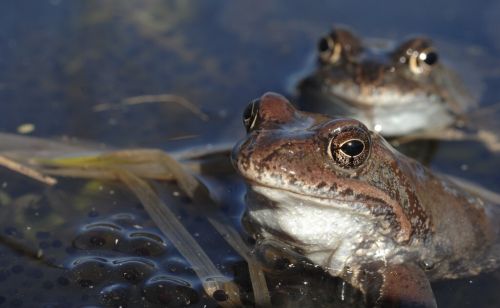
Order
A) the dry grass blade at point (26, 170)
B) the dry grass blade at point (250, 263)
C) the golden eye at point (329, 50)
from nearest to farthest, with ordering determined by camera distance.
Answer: the dry grass blade at point (250, 263)
the dry grass blade at point (26, 170)
the golden eye at point (329, 50)

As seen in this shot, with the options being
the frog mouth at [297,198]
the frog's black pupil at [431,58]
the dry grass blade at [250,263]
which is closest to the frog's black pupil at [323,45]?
the frog's black pupil at [431,58]

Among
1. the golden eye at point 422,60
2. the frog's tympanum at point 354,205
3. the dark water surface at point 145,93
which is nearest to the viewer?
the frog's tympanum at point 354,205

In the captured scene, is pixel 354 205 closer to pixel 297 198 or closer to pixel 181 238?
pixel 297 198

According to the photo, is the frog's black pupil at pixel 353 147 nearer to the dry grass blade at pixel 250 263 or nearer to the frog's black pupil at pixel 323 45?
the dry grass blade at pixel 250 263

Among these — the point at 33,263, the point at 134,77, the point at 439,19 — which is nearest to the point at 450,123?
the point at 439,19

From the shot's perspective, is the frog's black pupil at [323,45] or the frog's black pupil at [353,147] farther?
the frog's black pupil at [323,45]

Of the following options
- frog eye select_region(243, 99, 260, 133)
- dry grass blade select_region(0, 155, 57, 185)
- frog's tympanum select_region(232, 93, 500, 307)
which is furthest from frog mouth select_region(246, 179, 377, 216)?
dry grass blade select_region(0, 155, 57, 185)

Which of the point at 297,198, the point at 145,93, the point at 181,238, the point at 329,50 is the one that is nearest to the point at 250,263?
the point at 181,238

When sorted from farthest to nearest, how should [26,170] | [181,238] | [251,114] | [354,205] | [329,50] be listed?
1. [329,50]
2. [26,170]
3. [181,238]
4. [251,114]
5. [354,205]
